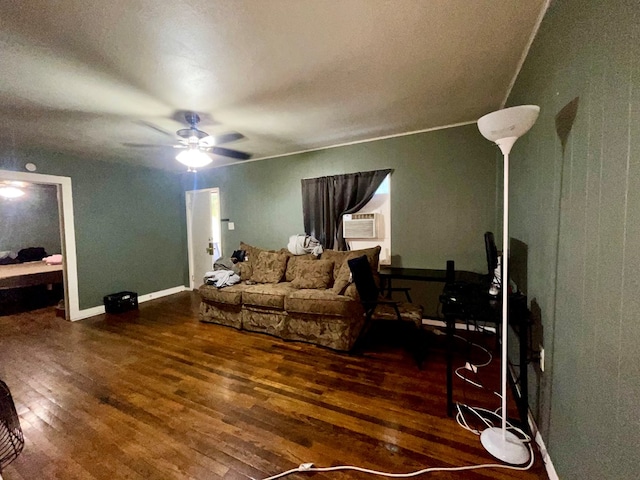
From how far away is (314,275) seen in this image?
338 cm

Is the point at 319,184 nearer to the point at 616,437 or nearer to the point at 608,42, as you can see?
the point at 608,42

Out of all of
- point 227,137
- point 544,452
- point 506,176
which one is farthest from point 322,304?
point 227,137

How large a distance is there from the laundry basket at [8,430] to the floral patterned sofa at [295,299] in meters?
2.14

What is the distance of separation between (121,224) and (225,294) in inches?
103

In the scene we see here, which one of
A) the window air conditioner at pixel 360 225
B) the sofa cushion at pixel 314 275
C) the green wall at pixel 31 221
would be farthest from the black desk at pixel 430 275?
the green wall at pixel 31 221

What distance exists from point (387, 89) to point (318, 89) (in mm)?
591

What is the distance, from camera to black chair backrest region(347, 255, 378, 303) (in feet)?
8.37

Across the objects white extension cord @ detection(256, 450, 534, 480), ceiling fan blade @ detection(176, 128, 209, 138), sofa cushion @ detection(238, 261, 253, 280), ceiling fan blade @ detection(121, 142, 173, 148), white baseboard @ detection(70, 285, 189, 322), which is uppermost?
ceiling fan blade @ detection(121, 142, 173, 148)

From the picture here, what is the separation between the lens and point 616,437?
84 cm

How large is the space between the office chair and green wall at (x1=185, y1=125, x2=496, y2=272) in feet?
3.27

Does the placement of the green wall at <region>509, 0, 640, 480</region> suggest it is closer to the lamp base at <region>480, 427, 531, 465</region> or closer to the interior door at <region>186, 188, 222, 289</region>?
the lamp base at <region>480, 427, 531, 465</region>

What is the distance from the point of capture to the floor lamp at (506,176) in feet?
4.23

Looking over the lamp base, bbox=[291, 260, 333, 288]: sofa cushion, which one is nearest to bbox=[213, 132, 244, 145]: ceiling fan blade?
bbox=[291, 260, 333, 288]: sofa cushion

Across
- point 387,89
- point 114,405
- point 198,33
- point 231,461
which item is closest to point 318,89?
point 387,89
